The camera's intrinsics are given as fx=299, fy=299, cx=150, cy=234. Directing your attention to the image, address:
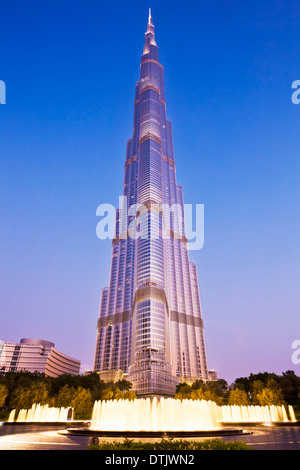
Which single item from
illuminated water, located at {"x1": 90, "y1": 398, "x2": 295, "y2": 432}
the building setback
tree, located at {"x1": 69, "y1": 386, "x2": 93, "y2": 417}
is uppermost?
the building setback

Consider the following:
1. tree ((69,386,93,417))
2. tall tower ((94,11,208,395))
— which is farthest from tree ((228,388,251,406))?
tall tower ((94,11,208,395))

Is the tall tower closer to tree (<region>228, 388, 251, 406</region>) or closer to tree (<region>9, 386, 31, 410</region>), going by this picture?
tree (<region>228, 388, 251, 406</region>)

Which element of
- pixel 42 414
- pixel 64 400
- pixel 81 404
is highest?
pixel 64 400

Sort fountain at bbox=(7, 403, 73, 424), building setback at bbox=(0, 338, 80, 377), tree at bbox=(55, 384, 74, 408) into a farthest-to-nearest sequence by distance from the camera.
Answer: building setback at bbox=(0, 338, 80, 377) < tree at bbox=(55, 384, 74, 408) < fountain at bbox=(7, 403, 73, 424)

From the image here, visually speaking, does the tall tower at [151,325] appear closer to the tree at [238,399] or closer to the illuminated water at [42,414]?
the tree at [238,399]

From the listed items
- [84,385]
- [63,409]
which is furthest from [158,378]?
[63,409]

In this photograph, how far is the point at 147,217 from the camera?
172 meters

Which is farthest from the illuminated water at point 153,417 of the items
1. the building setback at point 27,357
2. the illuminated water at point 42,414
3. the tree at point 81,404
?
the building setback at point 27,357

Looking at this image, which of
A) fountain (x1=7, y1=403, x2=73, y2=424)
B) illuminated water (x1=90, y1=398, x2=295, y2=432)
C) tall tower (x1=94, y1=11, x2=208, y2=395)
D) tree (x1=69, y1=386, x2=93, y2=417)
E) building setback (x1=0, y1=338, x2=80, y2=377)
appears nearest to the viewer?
illuminated water (x1=90, y1=398, x2=295, y2=432)

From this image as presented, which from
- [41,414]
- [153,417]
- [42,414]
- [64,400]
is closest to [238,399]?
[64,400]

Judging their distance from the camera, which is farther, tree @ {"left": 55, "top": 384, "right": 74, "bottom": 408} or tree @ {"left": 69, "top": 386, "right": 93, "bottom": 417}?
tree @ {"left": 55, "top": 384, "right": 74, "bottom": 408}

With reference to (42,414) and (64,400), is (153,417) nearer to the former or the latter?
(42,414)
